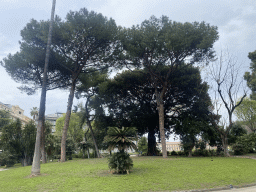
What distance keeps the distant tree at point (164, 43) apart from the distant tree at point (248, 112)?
970 inches

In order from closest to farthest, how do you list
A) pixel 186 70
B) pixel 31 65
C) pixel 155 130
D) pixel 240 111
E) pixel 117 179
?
pixel 117 179, pixel 31 65, pixel 186 70, pixel 155 130, pixel 240 111

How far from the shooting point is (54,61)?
2445cm

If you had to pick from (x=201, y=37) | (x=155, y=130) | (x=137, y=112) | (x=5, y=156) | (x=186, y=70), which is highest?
(x=201, y=37)

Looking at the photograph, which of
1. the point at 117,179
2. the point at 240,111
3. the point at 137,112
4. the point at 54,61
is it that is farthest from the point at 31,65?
the point at 240,111

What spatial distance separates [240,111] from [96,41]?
125ft

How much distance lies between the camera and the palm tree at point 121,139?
11.5m

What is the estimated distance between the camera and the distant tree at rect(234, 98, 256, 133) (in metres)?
41.7

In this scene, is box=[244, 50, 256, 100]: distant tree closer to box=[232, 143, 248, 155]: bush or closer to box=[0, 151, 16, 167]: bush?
box=[232, 143, 248, 155]: bush

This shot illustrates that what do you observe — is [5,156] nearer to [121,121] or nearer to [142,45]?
[121,121]

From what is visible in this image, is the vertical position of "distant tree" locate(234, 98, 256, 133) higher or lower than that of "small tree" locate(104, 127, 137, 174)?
higher

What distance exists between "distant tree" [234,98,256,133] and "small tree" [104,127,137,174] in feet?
131

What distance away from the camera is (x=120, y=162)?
11578mm

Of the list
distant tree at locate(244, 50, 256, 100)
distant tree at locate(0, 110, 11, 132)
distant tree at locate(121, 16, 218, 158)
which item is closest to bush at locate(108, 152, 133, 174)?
distant tree at locate(121, 16, 218, 158)

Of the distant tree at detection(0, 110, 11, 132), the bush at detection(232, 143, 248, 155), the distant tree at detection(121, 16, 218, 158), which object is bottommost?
the bush at detection(232, 143, 248, 155)
